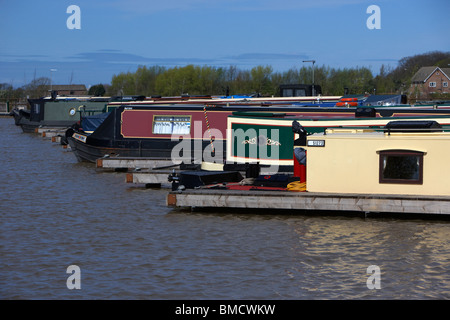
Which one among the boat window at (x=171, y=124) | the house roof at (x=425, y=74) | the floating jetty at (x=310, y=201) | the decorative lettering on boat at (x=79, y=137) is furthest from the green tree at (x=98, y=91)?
the floating jetty at (x=310, y=201)

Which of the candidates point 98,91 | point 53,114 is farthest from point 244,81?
point 53,114

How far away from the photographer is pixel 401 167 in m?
19.0

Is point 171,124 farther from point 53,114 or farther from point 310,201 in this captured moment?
point 53,114

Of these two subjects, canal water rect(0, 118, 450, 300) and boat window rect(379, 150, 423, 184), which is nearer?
canal water rect(0, 118, 450, 300)

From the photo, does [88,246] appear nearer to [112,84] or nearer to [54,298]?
[54,298]

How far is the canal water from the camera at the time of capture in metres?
13.2

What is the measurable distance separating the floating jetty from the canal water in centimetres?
42

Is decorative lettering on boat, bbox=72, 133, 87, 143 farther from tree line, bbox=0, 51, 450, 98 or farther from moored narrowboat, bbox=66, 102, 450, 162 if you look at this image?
tree line, bbox=0, 51, 450, 98

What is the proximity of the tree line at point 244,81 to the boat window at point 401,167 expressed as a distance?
2820 inches

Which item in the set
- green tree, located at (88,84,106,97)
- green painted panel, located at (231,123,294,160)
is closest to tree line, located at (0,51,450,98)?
green tree, located at (88,84,106,97)

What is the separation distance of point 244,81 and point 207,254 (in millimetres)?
103584

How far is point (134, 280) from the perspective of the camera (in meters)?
13.8
